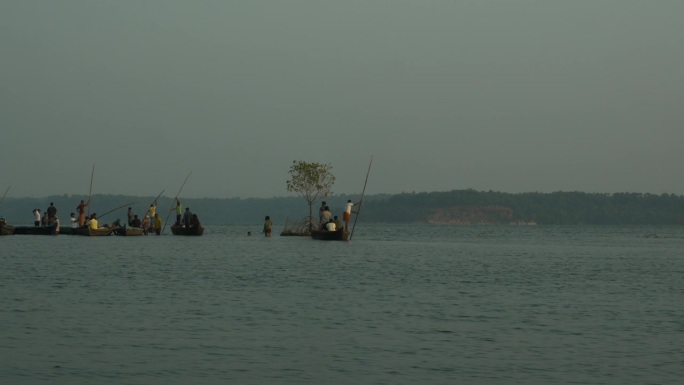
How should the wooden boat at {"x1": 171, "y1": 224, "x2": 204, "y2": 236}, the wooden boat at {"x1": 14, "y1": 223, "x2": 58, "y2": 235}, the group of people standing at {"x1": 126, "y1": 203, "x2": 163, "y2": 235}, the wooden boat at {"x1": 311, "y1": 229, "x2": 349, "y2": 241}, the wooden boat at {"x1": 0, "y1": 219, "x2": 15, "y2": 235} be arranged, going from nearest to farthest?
the wooden boat at {"x1": 311, "y1": 229, "x2": 349, "y2": 241} → the wooden boat at {"x1": 0, "y1": 219, "x2": 15, "y2": 235} → the wooden boat at {"x1": 14, "y1": 223, "x2": 58, "y2": 235} → the group of people standing at {"x1": 126, "y1": 203, "x2": 163, "y2": 235} → the wooden boat at {"x1": 171, "y1": 224, "x2": 204, "y2": 236}

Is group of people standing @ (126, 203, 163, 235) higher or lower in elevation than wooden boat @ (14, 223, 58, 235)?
higher

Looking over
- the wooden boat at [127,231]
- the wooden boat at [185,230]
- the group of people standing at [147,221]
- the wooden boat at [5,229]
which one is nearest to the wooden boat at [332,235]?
the wooden boat at [185,230]

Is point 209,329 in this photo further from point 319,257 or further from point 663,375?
point 319,257

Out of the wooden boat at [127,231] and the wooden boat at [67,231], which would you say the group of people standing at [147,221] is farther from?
the wooden boat at [67,231]

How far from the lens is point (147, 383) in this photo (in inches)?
556

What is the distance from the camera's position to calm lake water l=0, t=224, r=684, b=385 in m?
15.3

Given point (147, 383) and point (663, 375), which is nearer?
point (147, 383)

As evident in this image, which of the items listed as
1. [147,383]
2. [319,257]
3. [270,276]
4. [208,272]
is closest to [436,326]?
[147,383]

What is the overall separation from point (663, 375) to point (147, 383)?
741cm

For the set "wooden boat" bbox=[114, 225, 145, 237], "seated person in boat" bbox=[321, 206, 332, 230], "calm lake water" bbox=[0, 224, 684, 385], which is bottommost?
"calm lake water" bbox=[0, 224, 684, 385]

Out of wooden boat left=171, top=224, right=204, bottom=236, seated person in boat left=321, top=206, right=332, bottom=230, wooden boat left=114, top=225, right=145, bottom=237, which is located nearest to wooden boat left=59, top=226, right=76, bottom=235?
wooden boat left=114, top=225, right=145, bottom=237

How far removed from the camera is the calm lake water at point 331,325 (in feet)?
50.1

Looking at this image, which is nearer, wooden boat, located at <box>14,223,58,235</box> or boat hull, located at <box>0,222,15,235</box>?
boat hull, located at <box>0,222,15,235</box>

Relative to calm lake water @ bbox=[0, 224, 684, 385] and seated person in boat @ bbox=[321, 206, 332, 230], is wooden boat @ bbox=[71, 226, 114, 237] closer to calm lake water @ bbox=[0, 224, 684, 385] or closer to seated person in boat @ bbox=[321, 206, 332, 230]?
seated person in boat @ bbox=[321, 206, 332, 230]
